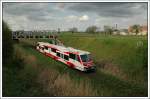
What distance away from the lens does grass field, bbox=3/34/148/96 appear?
239 inches

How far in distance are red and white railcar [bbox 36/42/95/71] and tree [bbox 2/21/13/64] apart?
0.52m

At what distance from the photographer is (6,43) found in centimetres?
610

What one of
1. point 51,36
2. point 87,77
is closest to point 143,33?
point 87,77

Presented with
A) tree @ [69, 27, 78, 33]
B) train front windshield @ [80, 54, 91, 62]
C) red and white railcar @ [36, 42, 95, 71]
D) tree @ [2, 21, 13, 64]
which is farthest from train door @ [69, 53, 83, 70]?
tree @ [2, 21, 13, 64]

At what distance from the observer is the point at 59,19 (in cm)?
624

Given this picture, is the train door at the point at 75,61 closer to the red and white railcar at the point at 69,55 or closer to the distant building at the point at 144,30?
the red and white railcar at the point at 69,55

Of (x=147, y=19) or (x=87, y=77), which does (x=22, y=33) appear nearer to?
(x=87, y=77)

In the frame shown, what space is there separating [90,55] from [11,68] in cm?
145

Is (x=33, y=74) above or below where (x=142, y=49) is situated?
below

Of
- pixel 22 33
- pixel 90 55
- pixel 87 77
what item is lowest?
pixel 87 77

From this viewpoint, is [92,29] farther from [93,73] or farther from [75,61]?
[93,73]

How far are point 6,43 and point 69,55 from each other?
1.16 m

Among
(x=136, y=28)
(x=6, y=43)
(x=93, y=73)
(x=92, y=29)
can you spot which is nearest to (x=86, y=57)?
(x=93, y=73)

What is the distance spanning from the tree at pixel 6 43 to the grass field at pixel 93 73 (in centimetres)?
13
